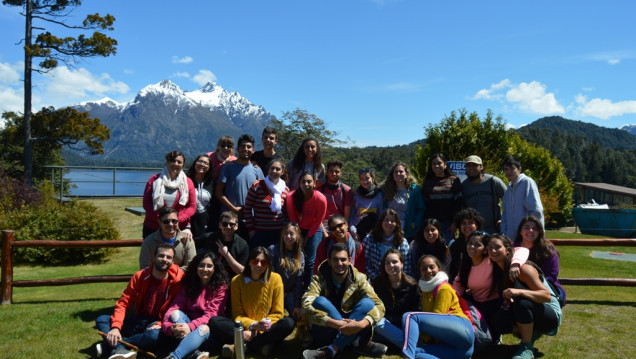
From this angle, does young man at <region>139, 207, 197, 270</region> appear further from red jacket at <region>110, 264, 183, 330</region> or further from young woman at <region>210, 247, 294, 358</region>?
young woman at <region>210, 247, 294, 358</region>

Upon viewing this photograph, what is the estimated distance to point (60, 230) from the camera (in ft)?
36.6

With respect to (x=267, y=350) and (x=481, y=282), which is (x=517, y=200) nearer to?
(x=481, y=282)

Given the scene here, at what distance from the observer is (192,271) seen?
15.1ft

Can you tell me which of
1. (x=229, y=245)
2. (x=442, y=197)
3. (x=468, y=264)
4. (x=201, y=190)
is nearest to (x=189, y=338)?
(x=229, y=245)

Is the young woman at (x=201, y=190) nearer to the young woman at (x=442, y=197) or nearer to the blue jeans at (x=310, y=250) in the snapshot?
the blue jeans at (x=310, y=250)

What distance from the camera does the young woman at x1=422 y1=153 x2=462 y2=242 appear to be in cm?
548

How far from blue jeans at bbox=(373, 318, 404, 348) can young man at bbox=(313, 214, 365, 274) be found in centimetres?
81

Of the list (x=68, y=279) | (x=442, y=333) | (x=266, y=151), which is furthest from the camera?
(x=68, y=279)

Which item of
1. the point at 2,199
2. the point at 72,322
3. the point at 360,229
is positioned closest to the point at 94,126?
the point at 2,199

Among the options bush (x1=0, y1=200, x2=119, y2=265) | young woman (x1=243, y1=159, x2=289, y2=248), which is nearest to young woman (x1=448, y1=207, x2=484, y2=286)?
young woman (x1=243, y1=159, x2=289, y2=248)

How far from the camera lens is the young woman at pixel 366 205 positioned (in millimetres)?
5559

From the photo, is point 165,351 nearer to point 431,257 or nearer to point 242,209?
point 242,209

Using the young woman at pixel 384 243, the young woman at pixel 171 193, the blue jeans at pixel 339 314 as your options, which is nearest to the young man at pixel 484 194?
the young woman at pixel 384 243

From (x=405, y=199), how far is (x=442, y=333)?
1.97m
